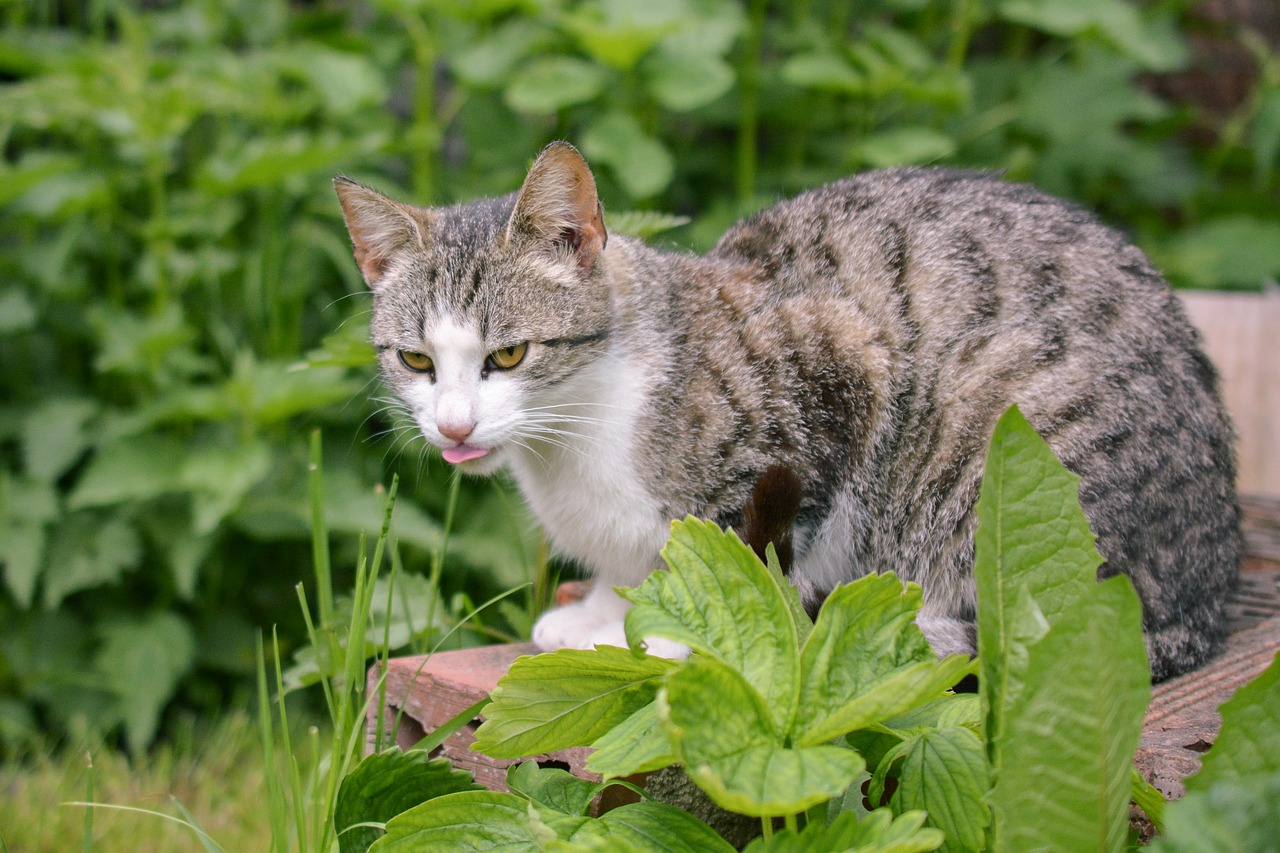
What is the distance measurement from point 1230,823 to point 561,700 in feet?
2.14

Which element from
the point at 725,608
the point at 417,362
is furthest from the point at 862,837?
the point at 417,362

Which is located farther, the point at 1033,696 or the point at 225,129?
the point at 225,129

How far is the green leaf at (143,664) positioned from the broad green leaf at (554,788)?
6.52 feet

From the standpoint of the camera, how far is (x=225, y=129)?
137 inches

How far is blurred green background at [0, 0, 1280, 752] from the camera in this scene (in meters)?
2.96

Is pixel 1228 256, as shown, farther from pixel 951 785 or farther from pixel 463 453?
pixel 951 785

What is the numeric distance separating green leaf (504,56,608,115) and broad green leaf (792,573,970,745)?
84.5 inches

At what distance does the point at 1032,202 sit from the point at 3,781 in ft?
8.79

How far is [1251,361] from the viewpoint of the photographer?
3.30 metres

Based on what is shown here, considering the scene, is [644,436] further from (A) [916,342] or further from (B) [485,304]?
(A) [916,342]

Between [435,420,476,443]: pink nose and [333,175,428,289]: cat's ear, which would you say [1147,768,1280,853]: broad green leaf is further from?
[333,175,428,289]: cat's ear

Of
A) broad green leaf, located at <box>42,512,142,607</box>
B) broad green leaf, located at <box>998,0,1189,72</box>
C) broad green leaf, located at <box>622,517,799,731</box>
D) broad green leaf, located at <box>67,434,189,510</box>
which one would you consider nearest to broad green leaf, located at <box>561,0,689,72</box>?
broad green leaf, located at <box>998,0,1189,72</box>

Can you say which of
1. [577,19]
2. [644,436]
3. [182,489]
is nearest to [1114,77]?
[577,19]

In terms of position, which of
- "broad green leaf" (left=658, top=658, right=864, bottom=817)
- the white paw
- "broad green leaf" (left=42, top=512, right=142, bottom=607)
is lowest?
"broad green leaf" (left=42, top=512, right=142, bottom=607)
